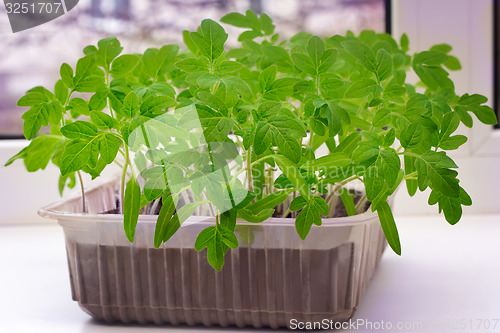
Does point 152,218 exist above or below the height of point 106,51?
below

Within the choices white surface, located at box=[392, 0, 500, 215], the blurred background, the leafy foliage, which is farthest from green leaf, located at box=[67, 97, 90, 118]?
white surface, located at box=[392, 0, 500, 215]

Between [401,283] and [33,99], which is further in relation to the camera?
[401,283]

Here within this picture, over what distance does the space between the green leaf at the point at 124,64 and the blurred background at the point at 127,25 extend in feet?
1.88

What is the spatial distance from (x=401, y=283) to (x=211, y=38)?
1.46 ft

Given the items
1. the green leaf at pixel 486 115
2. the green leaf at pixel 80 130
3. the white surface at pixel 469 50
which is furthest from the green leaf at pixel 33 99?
the white surface at pixel 469 50

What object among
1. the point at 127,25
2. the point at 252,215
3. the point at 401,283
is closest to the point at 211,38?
the point at 252,215

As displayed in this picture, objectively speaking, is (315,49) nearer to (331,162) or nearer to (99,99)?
(331,162)

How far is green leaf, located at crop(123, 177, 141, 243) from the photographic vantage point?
506 mm

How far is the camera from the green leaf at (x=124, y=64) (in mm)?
596

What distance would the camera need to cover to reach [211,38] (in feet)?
1.66

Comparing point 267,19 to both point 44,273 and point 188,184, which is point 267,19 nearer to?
point 188,184

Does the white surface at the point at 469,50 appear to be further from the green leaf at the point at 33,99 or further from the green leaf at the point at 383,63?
the green leaf at the point at 33,99

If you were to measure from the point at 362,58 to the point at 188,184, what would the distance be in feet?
0.73

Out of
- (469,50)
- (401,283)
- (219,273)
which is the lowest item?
(401,283)
